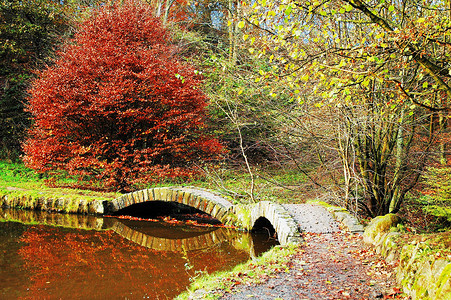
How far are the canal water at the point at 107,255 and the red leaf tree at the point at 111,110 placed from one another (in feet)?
8.29

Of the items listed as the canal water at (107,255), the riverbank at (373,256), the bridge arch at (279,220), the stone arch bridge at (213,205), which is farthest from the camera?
the stone arch bridge at (213,205)

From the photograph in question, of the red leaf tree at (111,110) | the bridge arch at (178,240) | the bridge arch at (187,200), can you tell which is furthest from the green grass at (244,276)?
the red leaf tree at (111,110)

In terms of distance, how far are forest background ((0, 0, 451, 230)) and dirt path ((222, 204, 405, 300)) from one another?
1.58 m

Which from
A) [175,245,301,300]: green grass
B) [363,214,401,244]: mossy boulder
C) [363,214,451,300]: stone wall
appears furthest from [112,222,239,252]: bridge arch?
[363,214,451,300]: stone wall

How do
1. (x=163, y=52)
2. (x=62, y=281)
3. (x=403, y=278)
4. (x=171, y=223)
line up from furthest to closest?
(x=163, y=52)
(x=171, y=223)
(x=62, y=281)
(x=403, y=278)

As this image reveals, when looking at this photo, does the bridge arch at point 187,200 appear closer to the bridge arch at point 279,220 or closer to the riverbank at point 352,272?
the bridge arch at point 279,220

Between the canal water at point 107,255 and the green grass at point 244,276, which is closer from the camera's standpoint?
the green grass at point 244,276

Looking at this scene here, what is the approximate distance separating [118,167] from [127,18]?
538cm

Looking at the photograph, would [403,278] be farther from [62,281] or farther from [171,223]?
[171,223]

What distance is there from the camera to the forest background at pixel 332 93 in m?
4.05

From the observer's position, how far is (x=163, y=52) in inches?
520

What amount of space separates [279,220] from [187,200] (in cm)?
311

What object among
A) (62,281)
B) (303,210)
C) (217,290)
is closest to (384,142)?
(303,210)

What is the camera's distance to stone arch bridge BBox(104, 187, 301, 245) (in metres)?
6.85
